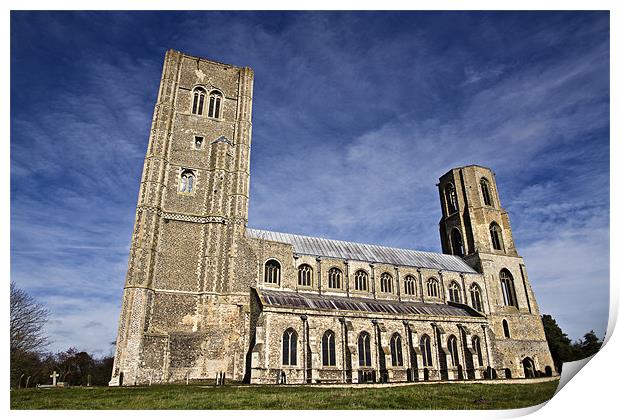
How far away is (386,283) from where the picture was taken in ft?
119

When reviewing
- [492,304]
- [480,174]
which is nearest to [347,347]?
[492,304]

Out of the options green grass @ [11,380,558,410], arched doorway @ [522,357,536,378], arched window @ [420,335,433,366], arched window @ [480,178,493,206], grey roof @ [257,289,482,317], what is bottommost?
green grass @ [11,380,558,410]

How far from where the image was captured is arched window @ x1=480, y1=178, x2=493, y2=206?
150 feet

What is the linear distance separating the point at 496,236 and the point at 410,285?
14.0 m

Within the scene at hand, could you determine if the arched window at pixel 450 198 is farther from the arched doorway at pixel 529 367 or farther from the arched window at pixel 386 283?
the arched doorway at pixel 529 367

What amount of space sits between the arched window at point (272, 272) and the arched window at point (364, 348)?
7.76 metres

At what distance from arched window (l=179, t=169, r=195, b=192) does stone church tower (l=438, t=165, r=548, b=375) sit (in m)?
30.1

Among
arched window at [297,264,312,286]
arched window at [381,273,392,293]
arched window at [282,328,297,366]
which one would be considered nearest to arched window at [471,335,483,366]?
arched window at [381,273,392,293]

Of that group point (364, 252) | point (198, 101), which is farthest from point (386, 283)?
point (198, 101)

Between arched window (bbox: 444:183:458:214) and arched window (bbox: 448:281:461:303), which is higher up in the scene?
arched window (bbox: 444:183:458:214)

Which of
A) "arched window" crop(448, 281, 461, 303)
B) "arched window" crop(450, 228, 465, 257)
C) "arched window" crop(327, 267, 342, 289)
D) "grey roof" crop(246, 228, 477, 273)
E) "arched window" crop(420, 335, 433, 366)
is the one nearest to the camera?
"arched window" crop(420, 335, 433, 366)

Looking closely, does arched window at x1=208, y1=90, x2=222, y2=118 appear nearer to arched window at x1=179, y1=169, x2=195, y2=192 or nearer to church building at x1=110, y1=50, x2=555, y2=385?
church building at x1=110, y1=50, x2=555, y2=385

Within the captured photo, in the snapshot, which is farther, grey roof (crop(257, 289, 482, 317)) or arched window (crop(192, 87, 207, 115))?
arched window (crop(192, 87, 207, 115))

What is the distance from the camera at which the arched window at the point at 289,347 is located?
24587mm
